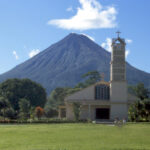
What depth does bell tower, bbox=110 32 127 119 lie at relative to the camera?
4566 centimetres

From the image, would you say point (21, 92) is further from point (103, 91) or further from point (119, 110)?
point (119, 110)

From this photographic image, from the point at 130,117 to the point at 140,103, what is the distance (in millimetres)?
3393

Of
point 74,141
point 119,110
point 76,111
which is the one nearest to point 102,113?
point 119,110

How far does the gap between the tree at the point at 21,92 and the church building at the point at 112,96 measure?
15215mm

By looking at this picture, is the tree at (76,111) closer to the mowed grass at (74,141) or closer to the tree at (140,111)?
the tree at (140,111)

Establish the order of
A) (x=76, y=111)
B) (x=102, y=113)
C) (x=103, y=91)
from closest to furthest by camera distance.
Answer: (x=76, y=111) < (x=103, y=91) < (x=102, y=113)

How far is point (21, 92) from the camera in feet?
199

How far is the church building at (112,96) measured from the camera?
1800 inches

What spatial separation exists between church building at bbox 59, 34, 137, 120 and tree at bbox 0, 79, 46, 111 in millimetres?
15215

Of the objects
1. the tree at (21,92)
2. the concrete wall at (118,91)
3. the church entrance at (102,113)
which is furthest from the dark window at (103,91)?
the tree at (21,92)

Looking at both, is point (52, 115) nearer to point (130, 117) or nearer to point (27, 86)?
point (27, 86)

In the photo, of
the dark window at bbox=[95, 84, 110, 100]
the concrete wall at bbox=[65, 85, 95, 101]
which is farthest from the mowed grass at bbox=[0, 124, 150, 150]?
the concrete wall at bbox=[65, 85, 95, 101]

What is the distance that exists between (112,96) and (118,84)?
6.16 ft

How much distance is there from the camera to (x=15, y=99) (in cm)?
5941
